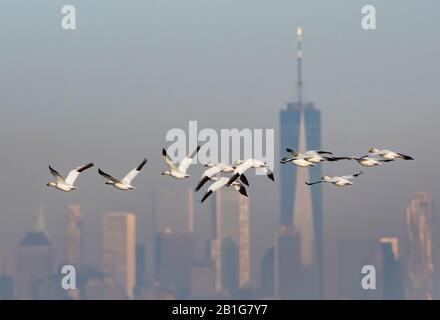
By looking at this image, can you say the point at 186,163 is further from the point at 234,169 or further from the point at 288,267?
the point at 288,267

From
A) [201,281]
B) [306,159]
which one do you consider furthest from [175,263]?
[306,159]

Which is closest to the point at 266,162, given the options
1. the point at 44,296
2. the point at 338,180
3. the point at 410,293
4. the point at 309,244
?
the point at 338,180

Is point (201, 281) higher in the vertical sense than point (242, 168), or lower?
lower

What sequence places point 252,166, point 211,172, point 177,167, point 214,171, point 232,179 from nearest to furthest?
point 232,179 < point 252,166 < point 211,172 < point 214,171 < point 177,167

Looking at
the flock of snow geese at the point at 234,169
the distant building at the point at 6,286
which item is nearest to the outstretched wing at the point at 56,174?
the flock of snow geese at the point at 234,169

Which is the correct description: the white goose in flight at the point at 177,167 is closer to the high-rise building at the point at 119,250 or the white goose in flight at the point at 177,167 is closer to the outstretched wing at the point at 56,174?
the outstretched wing at the point at 56,174

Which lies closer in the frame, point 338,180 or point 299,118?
point 338,180

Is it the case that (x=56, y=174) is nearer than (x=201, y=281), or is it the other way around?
(x=56, y=174)
